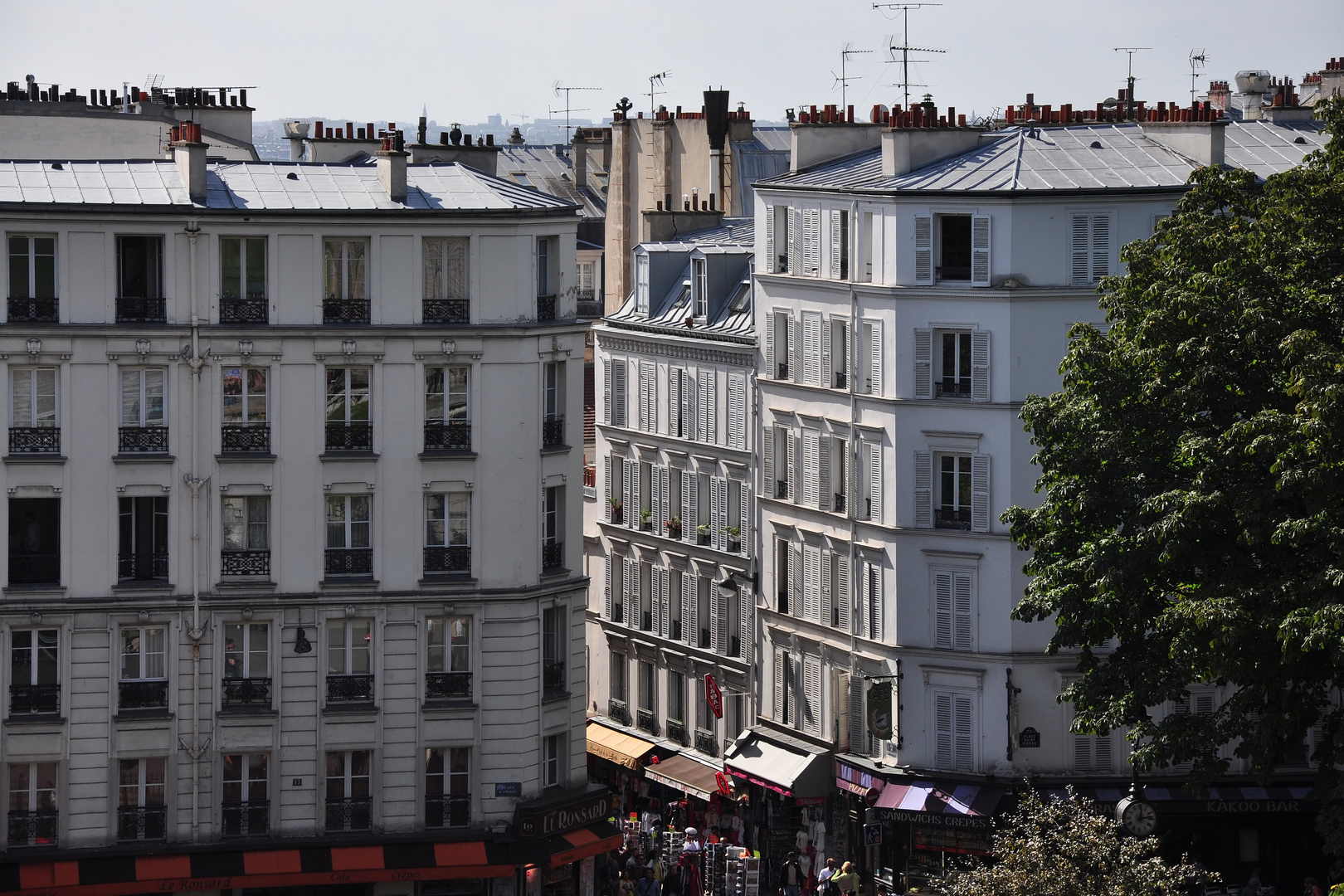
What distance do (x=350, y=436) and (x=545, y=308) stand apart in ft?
17.6

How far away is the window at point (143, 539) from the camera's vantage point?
52.5m

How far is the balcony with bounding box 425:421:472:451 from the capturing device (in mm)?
53656

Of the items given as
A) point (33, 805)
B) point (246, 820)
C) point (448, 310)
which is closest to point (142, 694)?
point (33, 805)

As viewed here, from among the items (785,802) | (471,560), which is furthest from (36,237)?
(785,802)

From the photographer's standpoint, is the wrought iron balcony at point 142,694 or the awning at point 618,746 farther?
the awning at point 618,746

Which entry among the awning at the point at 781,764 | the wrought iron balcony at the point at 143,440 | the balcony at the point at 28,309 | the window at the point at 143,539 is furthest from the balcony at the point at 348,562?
the awning at the point at 781,764

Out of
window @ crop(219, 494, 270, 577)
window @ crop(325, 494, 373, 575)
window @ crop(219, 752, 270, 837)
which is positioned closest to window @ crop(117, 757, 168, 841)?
window @ crop(219, 752, 270, 837)

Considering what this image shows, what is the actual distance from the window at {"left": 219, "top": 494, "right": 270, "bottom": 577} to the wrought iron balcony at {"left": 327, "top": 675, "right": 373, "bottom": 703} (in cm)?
→ 278

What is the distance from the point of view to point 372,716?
53.1 meters

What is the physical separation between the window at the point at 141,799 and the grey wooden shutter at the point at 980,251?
21667 mm

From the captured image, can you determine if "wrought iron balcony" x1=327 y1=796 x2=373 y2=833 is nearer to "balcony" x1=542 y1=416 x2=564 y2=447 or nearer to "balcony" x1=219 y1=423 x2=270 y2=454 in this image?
"balcony" x1=219 y1=423 x2=270 y2=454

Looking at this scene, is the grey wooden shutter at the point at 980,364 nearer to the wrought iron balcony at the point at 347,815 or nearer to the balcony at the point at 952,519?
the balcony at the point at 952,519

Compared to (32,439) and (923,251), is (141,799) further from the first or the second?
(923,251)

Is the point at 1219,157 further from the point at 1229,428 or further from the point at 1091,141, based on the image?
the point at 1229,428
